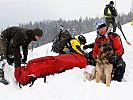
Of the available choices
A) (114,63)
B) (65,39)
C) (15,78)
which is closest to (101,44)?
(114,63)

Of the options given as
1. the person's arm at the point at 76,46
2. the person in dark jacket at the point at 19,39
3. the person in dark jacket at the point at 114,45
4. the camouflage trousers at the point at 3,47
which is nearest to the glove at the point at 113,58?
the person in dark jacket at the point at 114,45

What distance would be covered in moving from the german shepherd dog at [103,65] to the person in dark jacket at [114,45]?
0.13 metres

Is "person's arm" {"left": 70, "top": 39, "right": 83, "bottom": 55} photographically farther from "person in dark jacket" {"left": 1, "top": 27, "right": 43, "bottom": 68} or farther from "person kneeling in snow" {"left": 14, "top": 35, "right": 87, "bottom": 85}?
"person in dark jacket" {"left": 1, "top": 27, "right": 43, "bottom": 68}

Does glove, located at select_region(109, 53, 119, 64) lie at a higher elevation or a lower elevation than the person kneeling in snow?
higher

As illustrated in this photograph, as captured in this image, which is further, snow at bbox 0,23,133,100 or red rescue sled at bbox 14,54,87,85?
red rescue sled at bbox 14,54,87,85

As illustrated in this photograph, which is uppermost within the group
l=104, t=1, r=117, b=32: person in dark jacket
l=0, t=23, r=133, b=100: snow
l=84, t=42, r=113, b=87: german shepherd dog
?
l=104, t=1, r=117, b=32: person in dark jacket

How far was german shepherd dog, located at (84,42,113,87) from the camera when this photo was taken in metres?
6.77

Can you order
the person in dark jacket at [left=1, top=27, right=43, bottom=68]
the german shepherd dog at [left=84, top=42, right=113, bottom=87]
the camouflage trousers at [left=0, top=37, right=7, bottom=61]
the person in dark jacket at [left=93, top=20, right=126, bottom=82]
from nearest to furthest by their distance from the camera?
1. the german shepherd dog at [left=84, top=42, right=113, bottom=87]
2. the person in dark jacket at [left=93, top=20, right=126, bottom=82]
3. the person in dark jacket at [left=1, top=27, right=43, bottom=68]
4. the camouflage trousers at [left=0, top=37, right=7, bottom=61]

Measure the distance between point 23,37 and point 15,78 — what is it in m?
1.09

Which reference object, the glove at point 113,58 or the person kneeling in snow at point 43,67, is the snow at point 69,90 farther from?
the glove at point 113,58

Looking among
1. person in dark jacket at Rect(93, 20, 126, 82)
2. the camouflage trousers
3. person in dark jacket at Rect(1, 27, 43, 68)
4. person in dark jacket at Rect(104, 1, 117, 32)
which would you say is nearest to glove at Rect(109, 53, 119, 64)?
person in dark jacket at Rect(93, 20, 126, 82)

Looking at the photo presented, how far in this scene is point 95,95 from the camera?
230 inches

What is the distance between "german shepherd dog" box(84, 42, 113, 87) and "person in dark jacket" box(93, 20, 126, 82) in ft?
0.43

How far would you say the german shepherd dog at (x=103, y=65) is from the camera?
6766 millimetres
